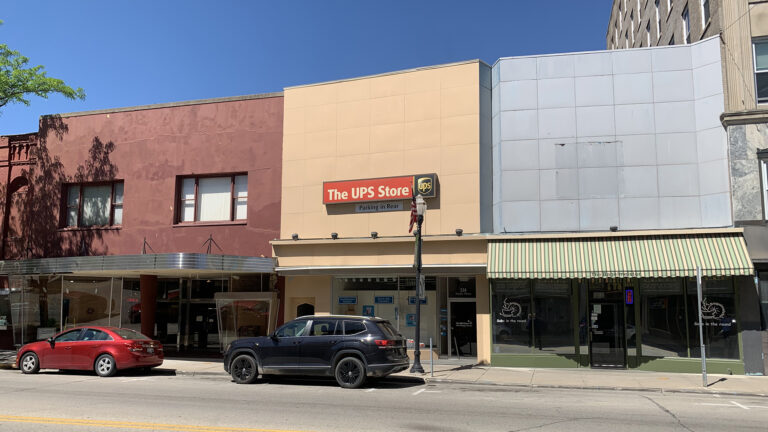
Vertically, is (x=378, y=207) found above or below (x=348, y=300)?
above

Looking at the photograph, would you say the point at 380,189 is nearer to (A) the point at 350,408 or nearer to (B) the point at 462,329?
(B) the point at 462,329

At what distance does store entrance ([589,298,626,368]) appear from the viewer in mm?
17328

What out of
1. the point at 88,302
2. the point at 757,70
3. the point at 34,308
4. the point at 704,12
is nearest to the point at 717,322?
the point at 757,70

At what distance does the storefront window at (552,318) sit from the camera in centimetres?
1762

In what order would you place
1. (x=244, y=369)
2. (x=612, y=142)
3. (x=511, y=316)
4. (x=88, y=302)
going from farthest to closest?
(x=88, y=302) < (x=511, y=316) < (x=612, y=142) < (x=244, y=369)

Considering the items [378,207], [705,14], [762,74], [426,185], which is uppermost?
[705,14]

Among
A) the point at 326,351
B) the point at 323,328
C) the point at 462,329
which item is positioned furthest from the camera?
the point at 462,329

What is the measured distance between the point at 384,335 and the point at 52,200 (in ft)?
56.7

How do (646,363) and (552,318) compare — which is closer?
(646,363)

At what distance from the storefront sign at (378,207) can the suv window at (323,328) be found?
20.9 ft

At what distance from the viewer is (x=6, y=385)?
14297 mm

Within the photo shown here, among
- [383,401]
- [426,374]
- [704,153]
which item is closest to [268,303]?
[426,374]

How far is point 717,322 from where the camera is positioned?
16266 millimetres

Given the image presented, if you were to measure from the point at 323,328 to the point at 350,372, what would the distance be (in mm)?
1309
